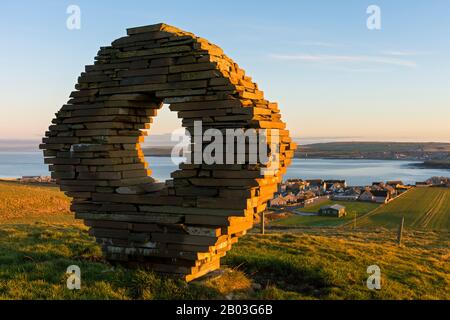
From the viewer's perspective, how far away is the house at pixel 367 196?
6450 cm

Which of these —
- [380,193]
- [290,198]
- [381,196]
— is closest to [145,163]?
[290,198]

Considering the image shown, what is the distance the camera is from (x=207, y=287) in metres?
7.39

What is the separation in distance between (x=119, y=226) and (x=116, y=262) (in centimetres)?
89

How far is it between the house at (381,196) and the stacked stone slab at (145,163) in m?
59.4

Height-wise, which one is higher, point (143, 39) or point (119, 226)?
point (143, 39)

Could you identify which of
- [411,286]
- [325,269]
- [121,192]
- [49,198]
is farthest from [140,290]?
[49,198]

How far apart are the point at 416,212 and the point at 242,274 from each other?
5098cm

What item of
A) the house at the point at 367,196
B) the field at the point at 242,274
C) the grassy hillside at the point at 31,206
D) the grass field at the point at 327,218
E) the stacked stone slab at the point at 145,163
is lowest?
the grass field at the point at 327,218

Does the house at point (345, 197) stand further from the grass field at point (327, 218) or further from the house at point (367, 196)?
the grass field at point (327, 218)

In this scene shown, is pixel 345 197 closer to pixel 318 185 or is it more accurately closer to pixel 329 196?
pixel 329 196

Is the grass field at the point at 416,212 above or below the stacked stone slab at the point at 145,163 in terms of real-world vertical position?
below

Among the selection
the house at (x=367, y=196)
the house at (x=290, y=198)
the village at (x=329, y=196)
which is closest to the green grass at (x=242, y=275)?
the village at (x=329, y=196)

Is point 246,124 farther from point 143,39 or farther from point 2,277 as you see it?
point 2,277

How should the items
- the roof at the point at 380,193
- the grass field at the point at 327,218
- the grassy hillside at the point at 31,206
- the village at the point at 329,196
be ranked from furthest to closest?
the roof at the point at 380,193 → the village at the point at 329,196 → the grass field at the point at 327,218 → the grassy hillside at the point at 31,206
